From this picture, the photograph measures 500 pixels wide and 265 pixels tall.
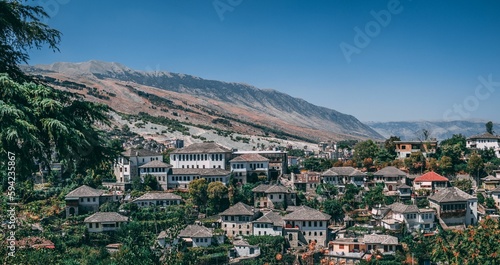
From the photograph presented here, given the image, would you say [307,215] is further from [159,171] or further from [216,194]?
[159,171]

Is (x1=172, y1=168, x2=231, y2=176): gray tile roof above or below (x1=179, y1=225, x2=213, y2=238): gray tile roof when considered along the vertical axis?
above

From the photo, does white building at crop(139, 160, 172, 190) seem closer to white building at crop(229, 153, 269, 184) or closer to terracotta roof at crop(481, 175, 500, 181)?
white building at crop(229, 153, 269, 184)

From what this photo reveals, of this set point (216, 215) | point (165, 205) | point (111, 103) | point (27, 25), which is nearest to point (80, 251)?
point (165, 205)

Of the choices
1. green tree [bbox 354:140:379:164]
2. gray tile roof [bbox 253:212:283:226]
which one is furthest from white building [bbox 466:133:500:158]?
gray tile roof [bbox 253:212:283:226]

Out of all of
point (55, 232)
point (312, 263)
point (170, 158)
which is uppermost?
point (170, 158)

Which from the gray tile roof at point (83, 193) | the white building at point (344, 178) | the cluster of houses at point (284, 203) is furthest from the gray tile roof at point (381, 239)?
the gray tile roof at point (83, 193)

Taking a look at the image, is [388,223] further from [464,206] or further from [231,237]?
[231,237]

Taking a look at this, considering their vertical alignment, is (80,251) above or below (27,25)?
below
